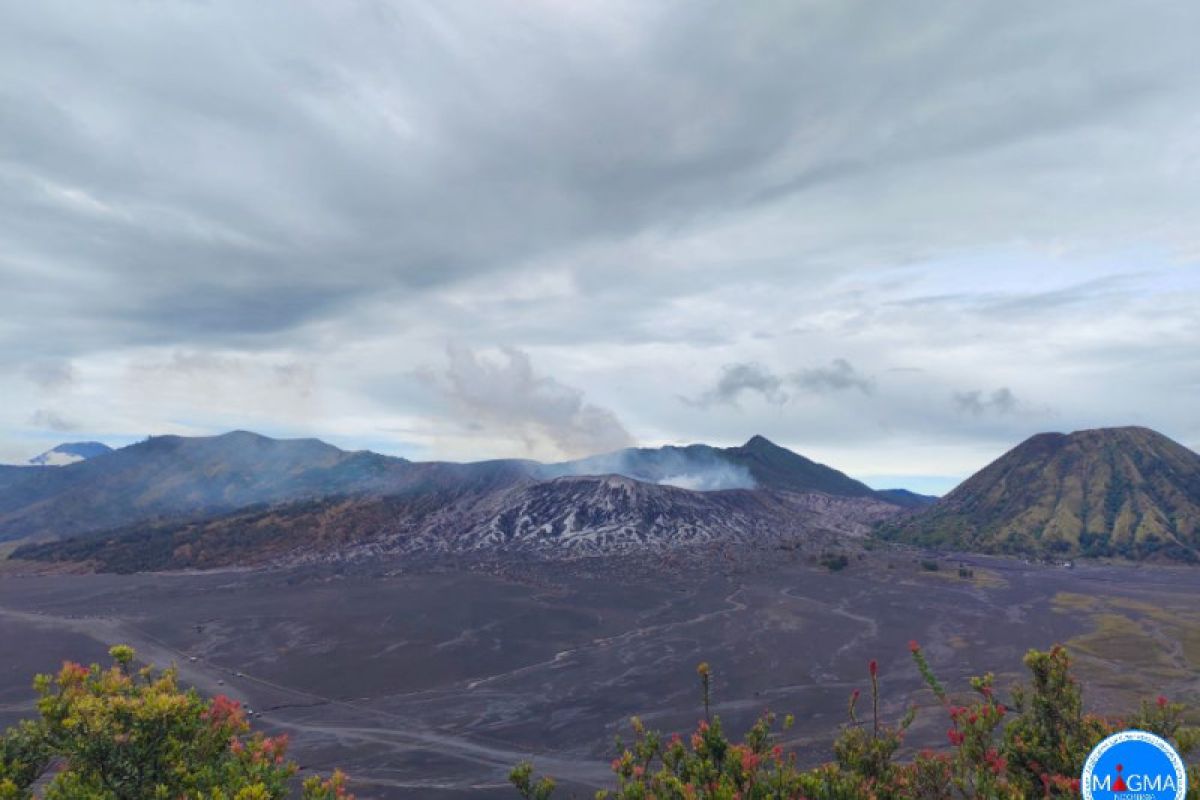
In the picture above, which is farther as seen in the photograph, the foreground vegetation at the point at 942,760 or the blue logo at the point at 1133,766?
the foreground vegetation at the point at 942,760

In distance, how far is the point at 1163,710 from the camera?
44.8 ft

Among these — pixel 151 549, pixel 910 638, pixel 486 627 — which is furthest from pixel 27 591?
pixel 910 638

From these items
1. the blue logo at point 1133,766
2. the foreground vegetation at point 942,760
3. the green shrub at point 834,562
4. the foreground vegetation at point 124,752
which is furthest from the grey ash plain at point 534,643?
the blue logo at point 1133,766

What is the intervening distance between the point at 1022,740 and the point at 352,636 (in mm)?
71917

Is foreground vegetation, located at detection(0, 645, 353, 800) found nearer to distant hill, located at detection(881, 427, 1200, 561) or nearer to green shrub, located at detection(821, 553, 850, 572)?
green shrub, located at detection(821, 553, 850, 572)

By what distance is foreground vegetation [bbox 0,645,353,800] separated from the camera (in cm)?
1108

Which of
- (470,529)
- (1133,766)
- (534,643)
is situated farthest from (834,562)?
(1133,766)

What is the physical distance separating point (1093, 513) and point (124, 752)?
207516 mm

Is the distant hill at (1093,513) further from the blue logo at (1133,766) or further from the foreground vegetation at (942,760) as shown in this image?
the blue logo at (1133,766)

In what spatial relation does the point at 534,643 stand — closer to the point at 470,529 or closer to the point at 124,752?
the point at 124,752

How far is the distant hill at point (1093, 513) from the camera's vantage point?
6004 inches

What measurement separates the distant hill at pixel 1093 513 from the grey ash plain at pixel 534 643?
34331 mm

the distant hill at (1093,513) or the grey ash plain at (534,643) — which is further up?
the distant hill at (1093,513)

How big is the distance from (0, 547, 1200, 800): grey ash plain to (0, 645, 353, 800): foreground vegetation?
27142mm
